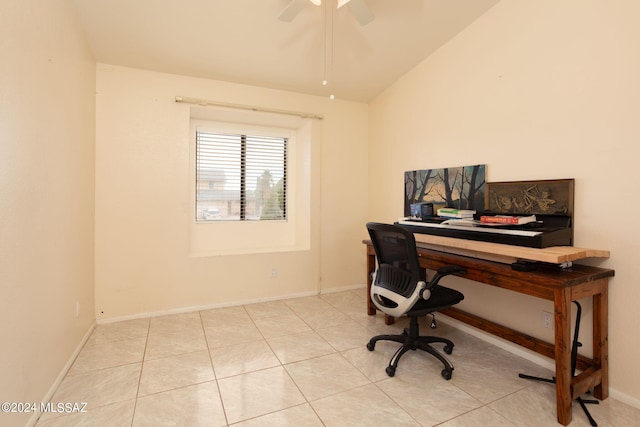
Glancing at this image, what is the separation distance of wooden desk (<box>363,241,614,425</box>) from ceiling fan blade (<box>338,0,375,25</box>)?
1.81m

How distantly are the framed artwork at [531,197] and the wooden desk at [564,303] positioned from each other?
0.42m

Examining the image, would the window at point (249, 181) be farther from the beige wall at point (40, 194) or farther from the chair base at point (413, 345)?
the chair base at point (413, 345)

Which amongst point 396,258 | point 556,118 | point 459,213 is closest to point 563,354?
point 396,258

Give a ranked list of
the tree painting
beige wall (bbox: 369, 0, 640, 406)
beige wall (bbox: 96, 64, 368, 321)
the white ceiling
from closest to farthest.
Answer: beige wall (bbox: 369, 0, 640, 406)
the white ceiling
the tree painting
beige wall (bbox: 96, 64, 368, 321)

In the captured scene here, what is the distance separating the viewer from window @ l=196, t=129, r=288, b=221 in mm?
3543

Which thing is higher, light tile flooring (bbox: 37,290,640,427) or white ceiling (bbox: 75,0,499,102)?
white ceiling (bbox: 75,0,499,102)

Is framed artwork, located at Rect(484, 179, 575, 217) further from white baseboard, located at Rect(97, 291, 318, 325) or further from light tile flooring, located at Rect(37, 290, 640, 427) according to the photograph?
white baseboard, located at Rect(97, 291, 318, 325)

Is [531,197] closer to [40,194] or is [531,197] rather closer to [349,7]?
[349,7]

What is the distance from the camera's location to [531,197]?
2117 millimetres

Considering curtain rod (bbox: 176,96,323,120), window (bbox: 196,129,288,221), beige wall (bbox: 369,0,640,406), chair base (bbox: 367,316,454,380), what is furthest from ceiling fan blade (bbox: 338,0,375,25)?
chair base (bbox: 367,316,454,380)

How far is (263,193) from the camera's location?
12.7ft

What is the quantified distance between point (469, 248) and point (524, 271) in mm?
370

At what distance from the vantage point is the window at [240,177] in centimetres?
354

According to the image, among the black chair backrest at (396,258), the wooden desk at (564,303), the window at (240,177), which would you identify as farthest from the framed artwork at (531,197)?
the window at (240,177)
